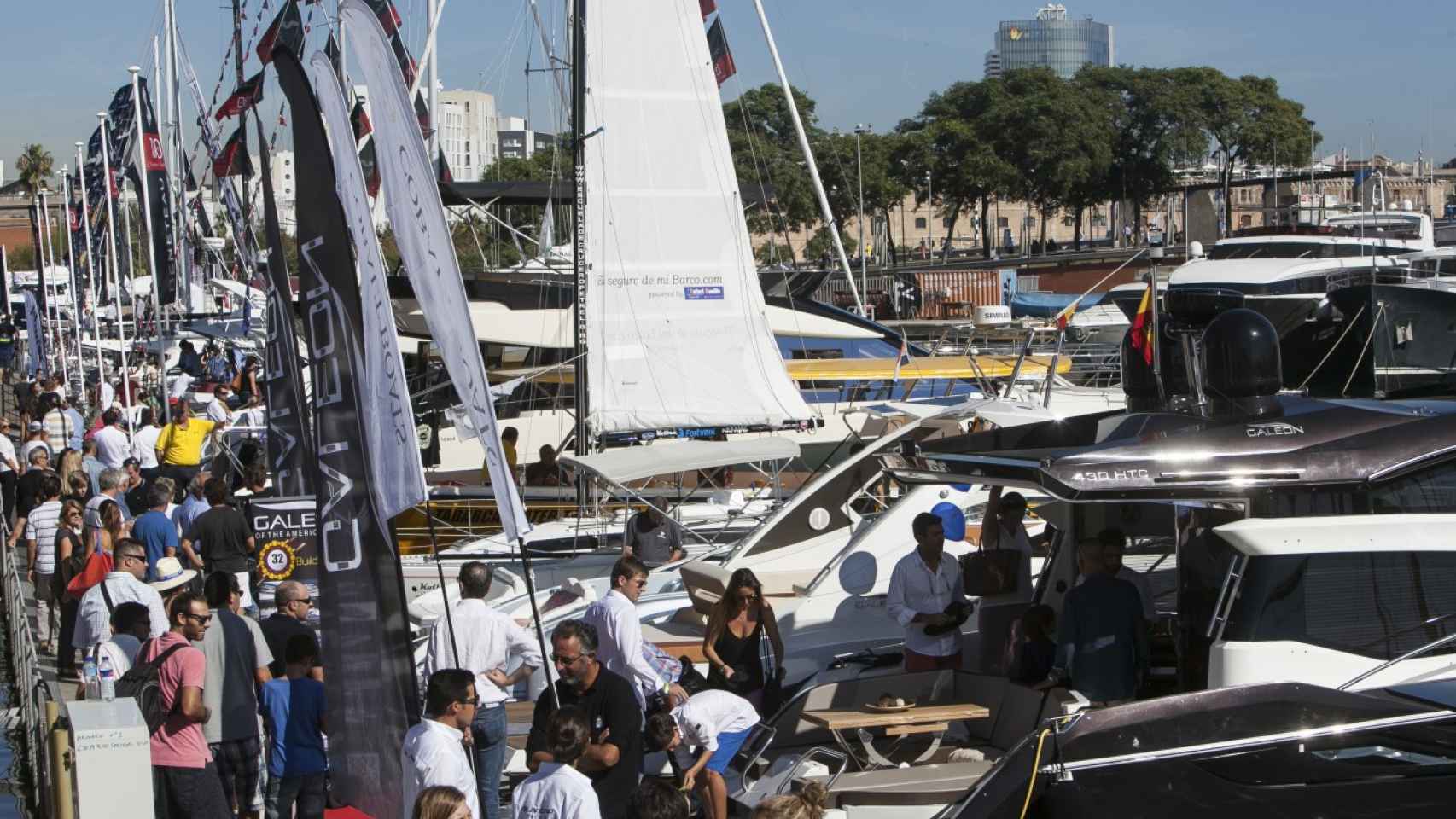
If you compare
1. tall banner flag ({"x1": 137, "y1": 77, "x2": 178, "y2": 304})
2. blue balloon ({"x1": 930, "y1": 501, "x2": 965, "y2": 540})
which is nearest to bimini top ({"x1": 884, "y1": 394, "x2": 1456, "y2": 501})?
blue balloon ({"x1": 930, "y1": 501, "x2": 965, "y2": 540})

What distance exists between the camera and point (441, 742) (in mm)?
6711

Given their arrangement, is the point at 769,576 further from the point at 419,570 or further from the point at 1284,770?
the point at 1284,770

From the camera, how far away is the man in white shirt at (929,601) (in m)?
9.26

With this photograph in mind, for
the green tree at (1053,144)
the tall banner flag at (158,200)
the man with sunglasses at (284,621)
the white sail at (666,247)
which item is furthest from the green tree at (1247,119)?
the man with sunglasses at (284,621)

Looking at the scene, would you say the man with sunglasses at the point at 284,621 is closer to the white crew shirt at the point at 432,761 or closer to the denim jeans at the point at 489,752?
the denim jeans at the point at 489,752

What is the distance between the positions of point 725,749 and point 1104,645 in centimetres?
189

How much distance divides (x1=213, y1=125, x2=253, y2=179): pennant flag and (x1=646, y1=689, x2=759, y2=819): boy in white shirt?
15.9 m

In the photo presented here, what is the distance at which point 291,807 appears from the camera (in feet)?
27.1

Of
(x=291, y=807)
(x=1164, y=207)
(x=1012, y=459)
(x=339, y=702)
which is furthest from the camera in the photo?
(x=1164, y=207)

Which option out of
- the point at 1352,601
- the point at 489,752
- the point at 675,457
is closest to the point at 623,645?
Result: the point at 489,752

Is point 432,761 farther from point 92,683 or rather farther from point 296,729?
point 92,683

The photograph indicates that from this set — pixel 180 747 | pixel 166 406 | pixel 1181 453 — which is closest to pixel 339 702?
pixel 180 747

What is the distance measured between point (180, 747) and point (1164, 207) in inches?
3725

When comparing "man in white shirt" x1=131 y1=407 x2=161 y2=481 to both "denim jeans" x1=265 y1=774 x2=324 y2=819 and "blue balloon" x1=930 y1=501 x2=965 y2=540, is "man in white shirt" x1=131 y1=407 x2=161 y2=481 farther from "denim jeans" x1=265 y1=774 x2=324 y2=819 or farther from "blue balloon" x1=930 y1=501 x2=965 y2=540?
"denim jeans" x1=265 y1=774 x2=324 y2=819
